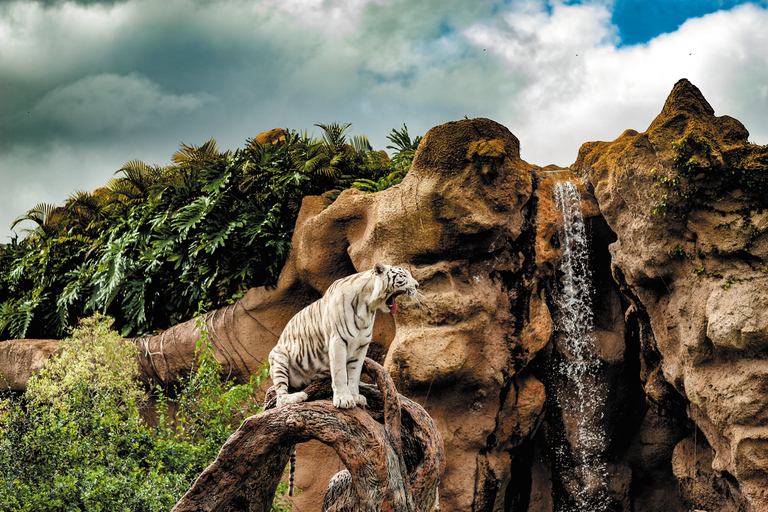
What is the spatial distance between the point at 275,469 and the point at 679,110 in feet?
17.8

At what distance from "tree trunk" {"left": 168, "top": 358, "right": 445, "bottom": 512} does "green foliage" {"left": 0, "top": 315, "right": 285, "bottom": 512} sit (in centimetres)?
191

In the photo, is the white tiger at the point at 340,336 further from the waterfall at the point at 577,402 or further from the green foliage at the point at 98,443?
the waterfall at the point at 577,402

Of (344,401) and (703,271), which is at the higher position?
(703,271)

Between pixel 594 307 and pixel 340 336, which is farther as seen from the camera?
pixel 594 307

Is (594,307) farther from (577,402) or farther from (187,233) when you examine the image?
(187,233)

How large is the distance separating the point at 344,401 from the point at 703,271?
4.36 meters

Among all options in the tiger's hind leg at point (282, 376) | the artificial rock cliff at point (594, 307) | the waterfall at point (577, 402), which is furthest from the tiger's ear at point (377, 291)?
the waterfall at point (577, 402)

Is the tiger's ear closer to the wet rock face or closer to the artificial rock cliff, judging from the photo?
the artificial rock cliff

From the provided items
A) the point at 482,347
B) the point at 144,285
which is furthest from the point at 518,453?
the point at 144,285

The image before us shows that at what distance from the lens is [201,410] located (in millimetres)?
7434

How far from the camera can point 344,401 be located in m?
3.82

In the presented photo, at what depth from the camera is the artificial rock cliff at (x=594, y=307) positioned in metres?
6.01

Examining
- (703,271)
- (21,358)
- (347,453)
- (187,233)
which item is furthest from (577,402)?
(21,358)

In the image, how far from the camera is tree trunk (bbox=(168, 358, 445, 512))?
3.77m
